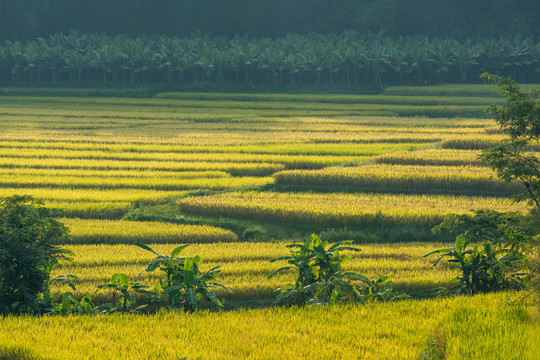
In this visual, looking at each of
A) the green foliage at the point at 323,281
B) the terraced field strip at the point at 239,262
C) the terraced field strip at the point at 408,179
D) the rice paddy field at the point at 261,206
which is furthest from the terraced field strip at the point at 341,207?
the green foliage at the point at 323,281

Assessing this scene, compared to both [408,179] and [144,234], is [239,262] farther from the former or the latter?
[408,179]

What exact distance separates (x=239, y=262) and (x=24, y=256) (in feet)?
10.8

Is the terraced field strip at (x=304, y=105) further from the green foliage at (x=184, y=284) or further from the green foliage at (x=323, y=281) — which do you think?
the green foliage at (x=184, y=284)

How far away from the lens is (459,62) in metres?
35.4

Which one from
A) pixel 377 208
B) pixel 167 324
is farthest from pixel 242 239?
pixel 167 324

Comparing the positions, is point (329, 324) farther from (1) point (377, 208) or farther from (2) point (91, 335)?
(1) point (377, 208)

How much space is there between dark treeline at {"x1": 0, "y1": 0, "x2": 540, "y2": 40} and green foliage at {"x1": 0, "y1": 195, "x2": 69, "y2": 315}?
135 ft

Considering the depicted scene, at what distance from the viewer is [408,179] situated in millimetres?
12734

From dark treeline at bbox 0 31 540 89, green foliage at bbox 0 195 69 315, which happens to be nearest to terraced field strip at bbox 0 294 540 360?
green foliage at bbox 0 195 69 315

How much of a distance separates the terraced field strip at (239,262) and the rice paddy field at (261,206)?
0.03m

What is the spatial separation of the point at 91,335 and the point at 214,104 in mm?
25100

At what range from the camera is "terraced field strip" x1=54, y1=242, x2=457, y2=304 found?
24.0ft

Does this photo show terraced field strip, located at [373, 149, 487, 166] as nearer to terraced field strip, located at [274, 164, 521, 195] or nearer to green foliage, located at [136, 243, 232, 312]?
terraced field strip, located at [274, 164, 521, 195]

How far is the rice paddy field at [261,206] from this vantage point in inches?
184
